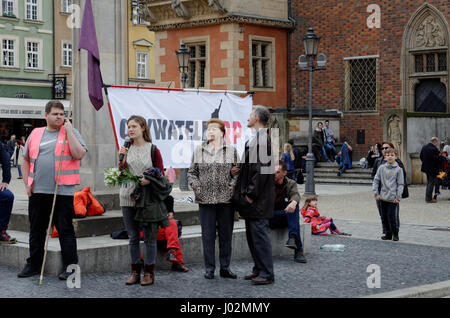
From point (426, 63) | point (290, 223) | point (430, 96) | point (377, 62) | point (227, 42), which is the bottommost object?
point (290, 223)

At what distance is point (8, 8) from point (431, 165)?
32.9 m

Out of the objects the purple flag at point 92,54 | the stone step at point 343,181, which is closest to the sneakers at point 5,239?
the purple flag at point 92,54

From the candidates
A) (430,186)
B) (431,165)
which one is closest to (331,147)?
(431,165)

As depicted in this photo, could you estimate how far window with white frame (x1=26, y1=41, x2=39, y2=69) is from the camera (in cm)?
4653

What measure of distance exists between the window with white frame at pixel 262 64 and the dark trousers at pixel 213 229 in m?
22.2

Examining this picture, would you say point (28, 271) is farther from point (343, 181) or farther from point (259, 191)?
point (343, 181)

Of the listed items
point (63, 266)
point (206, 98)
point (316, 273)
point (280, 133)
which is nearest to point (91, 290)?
point (63, 266)

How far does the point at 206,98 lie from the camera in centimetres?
1071

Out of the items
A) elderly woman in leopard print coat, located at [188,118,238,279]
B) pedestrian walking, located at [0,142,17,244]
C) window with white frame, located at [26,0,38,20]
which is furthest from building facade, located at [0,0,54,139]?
elderly woman in leopard print coat, located at [188,118,238,279]

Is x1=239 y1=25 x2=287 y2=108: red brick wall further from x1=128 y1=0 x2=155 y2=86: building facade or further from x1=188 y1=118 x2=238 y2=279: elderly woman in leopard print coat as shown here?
x1=128 y1=0 x2=155 y2=86: building facade

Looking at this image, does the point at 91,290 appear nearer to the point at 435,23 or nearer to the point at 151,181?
the point at 151,181

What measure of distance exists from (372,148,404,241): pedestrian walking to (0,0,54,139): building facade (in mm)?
34229

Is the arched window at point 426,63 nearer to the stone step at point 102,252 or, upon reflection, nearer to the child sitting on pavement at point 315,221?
the child sitting on pavement at point 315,221

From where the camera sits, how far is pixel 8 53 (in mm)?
45562
